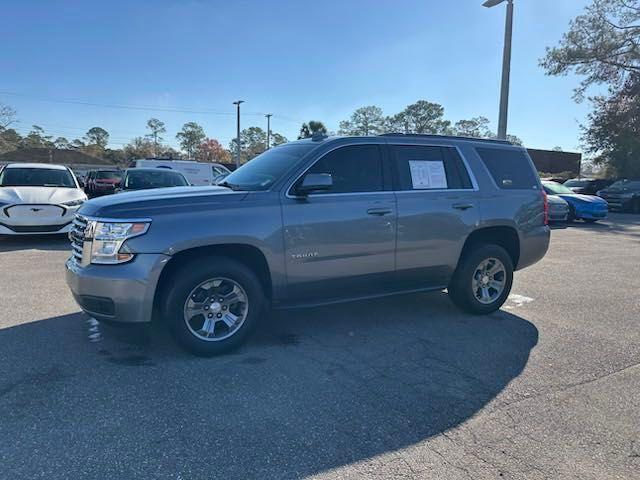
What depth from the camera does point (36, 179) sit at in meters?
10.4

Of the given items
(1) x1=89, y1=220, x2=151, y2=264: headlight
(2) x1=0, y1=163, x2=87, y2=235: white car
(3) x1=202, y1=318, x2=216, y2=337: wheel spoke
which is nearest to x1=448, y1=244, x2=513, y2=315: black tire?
(3) x1=202, y1=318, x2=216, y2=337: wheel spoke

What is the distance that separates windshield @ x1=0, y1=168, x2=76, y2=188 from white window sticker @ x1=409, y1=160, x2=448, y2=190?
875 cm

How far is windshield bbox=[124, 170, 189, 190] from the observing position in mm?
10953

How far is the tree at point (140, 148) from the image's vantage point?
83.5 meters

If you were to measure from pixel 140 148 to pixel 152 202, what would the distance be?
94.4 metres

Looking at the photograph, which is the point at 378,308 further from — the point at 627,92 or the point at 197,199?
the point at 627,92

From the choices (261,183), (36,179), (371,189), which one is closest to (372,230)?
(371,189)

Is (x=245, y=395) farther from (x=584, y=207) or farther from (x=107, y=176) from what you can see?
(x=107, y=176)

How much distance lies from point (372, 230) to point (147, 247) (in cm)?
214

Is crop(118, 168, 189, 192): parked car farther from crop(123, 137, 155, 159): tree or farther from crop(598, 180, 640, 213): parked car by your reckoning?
crop(123, 137, 155, 159): tree

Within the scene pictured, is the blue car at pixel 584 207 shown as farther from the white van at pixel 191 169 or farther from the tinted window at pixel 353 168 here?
the tinted window at pixel 353 168

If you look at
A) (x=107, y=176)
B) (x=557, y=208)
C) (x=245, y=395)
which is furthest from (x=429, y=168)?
(x=107, y=176)

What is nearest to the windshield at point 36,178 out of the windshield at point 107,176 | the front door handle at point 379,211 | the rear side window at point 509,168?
the front door handle at point 379,211

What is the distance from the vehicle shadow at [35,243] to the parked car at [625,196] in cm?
2554
